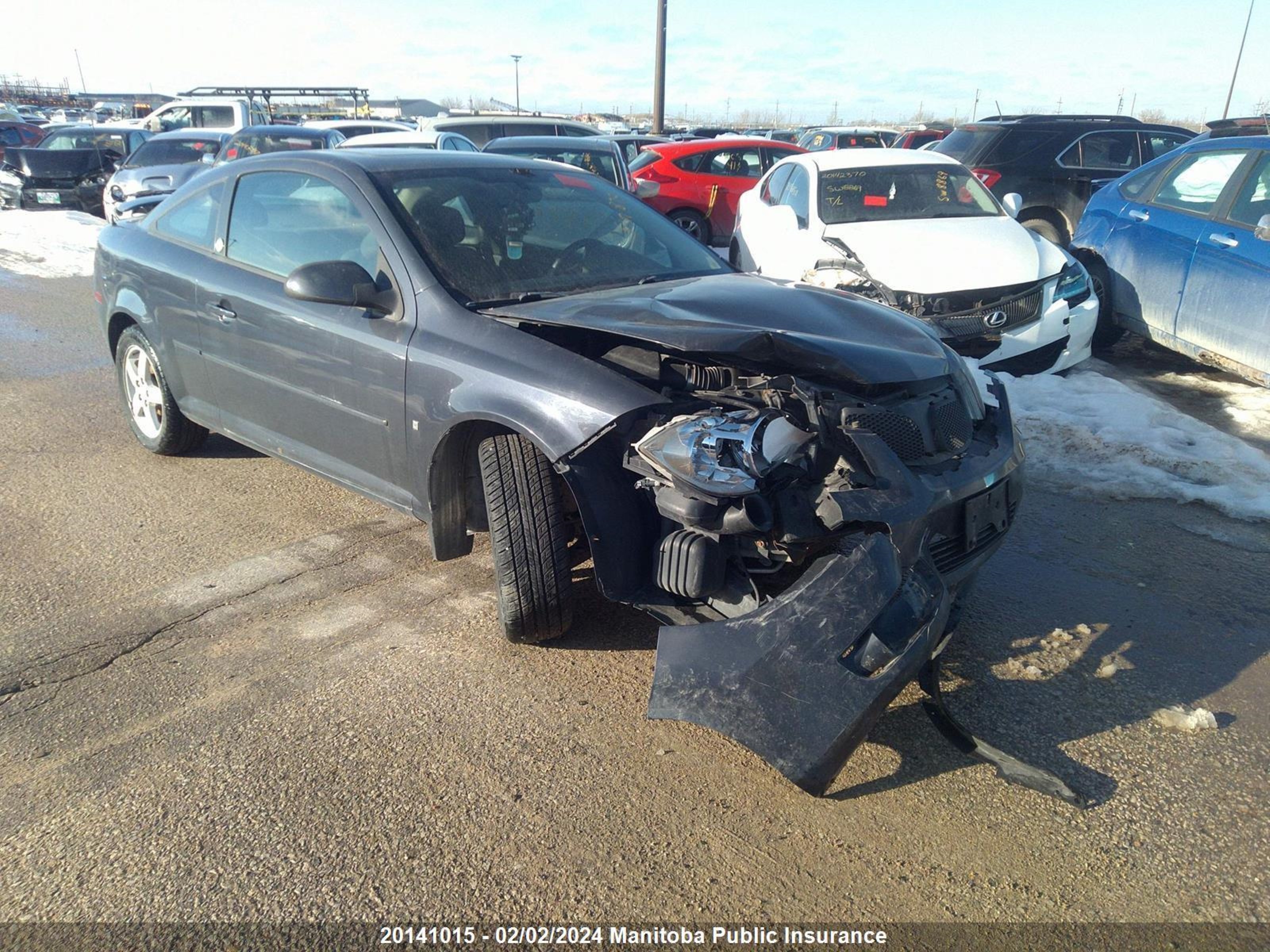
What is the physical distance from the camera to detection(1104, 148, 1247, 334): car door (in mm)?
6730

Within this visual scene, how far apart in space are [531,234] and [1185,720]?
2.97 m

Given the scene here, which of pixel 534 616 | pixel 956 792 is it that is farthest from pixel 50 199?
pixel 956 792

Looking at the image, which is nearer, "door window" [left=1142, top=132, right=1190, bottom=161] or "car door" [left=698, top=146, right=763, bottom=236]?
"door window" [left=1142, top=132, right=1190, bottom=161]

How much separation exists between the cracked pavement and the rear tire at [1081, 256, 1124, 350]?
148 inches

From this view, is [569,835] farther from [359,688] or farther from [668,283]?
[668,283]

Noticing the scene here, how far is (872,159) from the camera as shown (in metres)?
8.09

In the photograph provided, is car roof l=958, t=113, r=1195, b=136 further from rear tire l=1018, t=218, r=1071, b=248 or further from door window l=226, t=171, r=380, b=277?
door window l=226, t=171, r=380, b=277

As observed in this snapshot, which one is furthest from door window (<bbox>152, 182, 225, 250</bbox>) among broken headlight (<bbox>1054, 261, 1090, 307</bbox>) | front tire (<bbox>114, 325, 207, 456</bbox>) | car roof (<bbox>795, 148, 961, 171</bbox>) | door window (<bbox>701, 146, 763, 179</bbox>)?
door window (<bbox>701, 146, 763, 179</bbox>)

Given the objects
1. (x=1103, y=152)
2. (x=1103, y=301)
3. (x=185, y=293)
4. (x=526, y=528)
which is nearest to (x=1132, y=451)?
(x=1103, y=301)

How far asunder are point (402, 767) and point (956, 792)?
5.17 ft

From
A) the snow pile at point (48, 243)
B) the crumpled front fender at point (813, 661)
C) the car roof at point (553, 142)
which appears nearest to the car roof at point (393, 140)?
the car roof at point (553, 142)

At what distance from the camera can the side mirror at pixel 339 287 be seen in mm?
3500

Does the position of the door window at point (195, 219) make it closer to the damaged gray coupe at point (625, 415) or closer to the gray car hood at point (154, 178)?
the damaged gray coupe at point (625, 415)

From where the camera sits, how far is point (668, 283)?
398 cm
